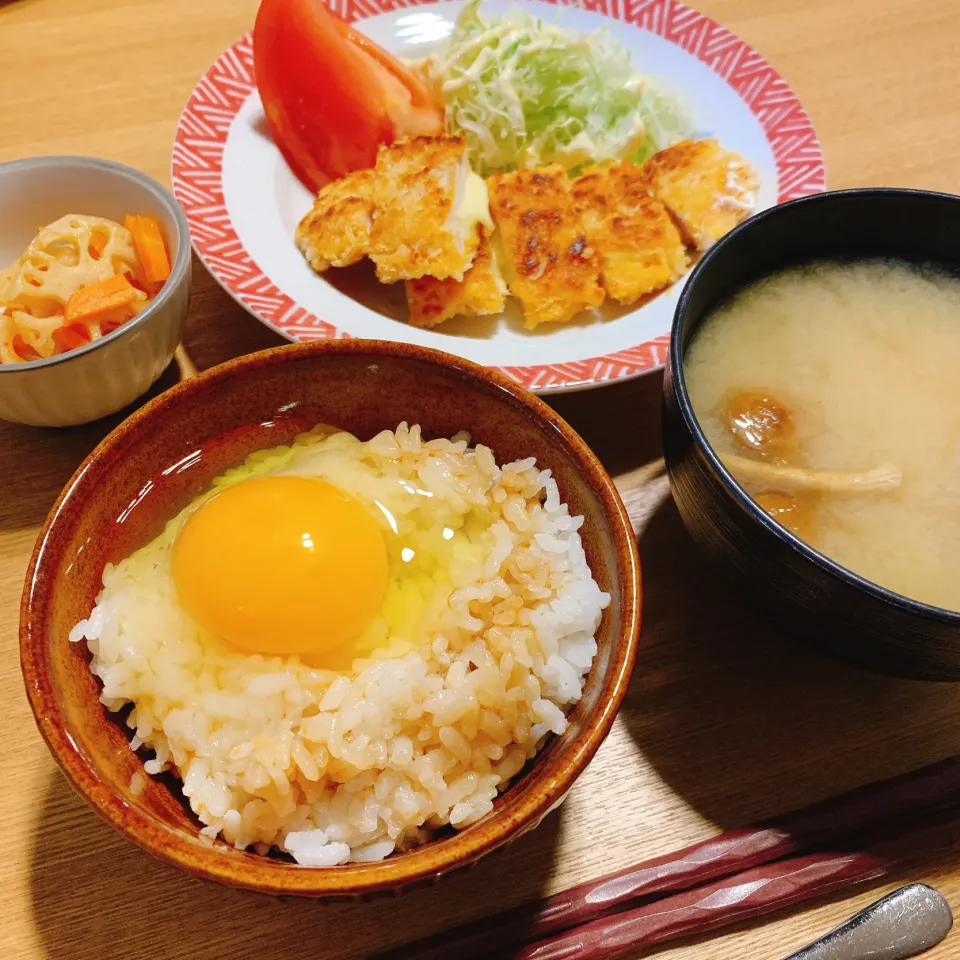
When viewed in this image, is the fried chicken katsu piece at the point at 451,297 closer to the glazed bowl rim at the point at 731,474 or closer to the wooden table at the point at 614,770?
the wooden table at the point at 614,770

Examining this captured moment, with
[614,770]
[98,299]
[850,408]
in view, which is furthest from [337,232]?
[614,770]

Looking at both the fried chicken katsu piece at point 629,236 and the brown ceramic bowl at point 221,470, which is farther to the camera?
the fried chicken katsu piece at point 629,236

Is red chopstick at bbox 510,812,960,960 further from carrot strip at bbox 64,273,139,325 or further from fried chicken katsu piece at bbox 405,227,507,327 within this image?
carrot strip at bbox 64,273,139,325

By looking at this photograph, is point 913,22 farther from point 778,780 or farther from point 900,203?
point 778,780

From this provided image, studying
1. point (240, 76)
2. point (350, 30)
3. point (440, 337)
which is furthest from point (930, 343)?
point (240, 76)

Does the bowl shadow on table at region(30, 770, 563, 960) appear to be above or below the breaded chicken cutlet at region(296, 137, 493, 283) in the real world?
below

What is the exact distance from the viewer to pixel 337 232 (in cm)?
197

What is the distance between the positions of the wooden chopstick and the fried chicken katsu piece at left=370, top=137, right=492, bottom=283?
1316 millimetres

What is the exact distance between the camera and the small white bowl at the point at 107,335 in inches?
60.8

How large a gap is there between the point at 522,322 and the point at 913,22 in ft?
6.64

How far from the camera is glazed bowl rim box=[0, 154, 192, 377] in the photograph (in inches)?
59.6

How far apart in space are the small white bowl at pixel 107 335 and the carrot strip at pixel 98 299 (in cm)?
11

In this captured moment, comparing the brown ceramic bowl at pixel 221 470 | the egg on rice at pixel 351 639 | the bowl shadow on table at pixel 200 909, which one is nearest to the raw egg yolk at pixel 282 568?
the egg on rice at pixel 351 639

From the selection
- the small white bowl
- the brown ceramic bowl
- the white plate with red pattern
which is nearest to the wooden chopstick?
the brown ceramic bowl
